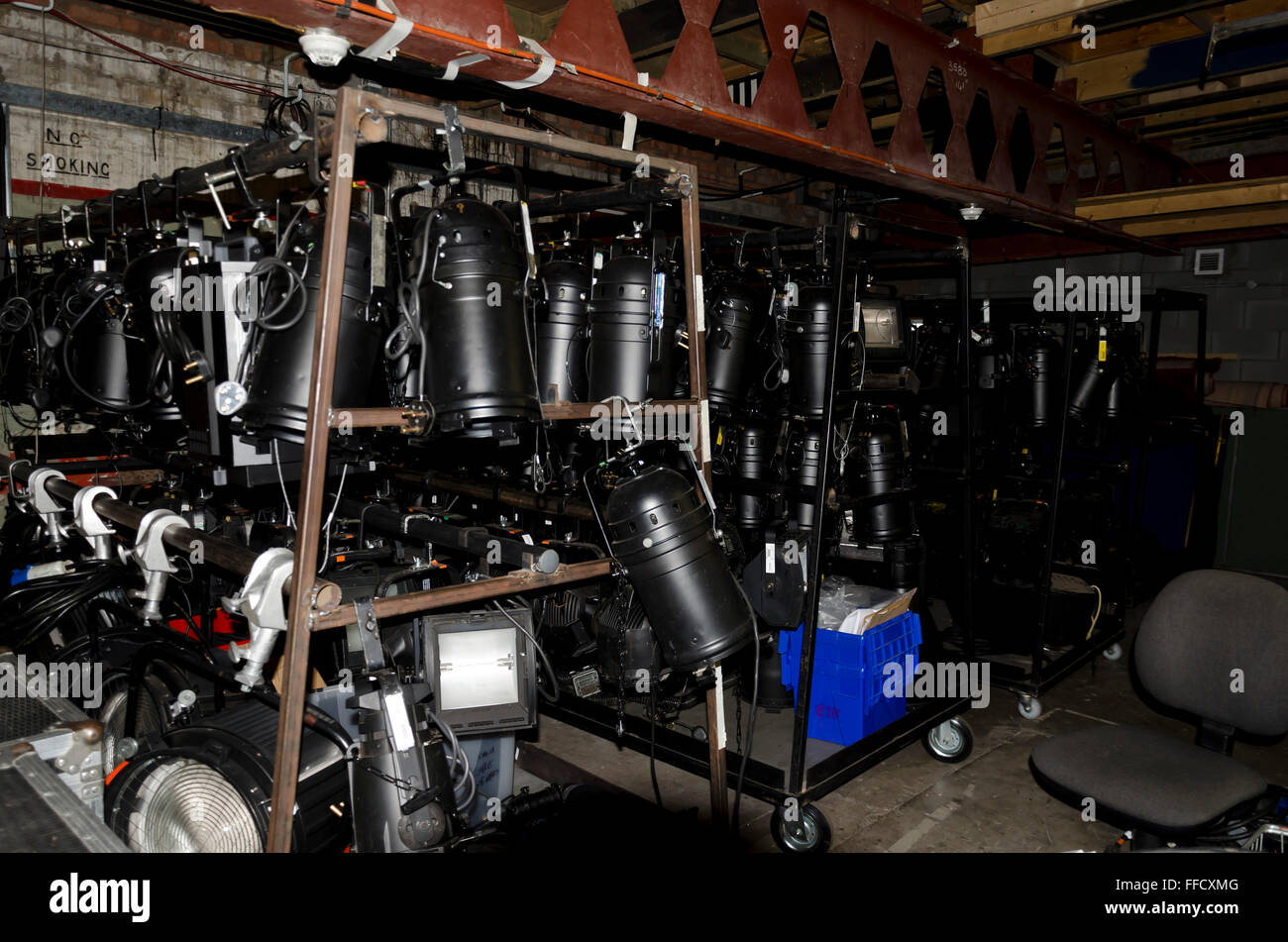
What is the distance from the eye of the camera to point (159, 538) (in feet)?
7.70

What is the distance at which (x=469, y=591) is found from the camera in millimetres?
2172

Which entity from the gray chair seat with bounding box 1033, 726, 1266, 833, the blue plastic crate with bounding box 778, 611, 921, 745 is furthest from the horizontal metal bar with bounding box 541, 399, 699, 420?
the gray chair seat with bounding box 1033, 726, 1266, 833

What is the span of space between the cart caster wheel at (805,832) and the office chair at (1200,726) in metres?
0.88

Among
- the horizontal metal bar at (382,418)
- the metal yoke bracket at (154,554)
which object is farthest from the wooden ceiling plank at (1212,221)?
the metal yoke bracket at (154,554)

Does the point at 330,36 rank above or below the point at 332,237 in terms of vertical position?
above

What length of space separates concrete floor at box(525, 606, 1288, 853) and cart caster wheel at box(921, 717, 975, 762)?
0.04 meters

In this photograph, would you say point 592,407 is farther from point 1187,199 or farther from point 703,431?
point 1187,199

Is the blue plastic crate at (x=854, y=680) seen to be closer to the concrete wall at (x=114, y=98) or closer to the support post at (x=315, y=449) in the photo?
the support post at (x=315, y=449)

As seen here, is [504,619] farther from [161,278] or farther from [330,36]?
[330,36]

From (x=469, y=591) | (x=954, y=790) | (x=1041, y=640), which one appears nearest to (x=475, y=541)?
(x=469, y=591)

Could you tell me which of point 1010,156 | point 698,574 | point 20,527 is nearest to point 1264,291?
point 1010,156

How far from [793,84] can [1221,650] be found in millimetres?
2405

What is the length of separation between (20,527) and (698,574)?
322cm

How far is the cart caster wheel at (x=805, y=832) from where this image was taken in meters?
3.08
